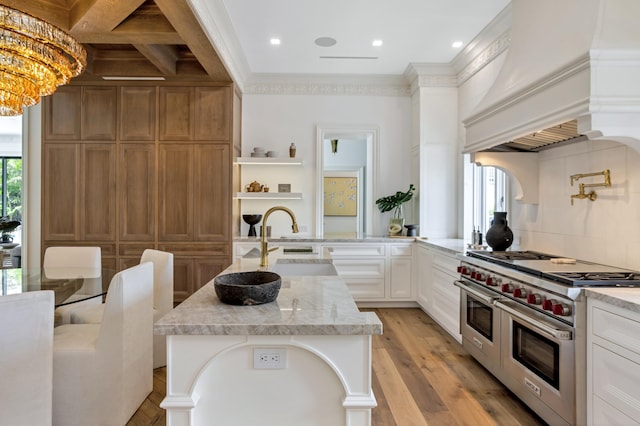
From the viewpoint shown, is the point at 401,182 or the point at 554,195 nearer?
the point at 554,195

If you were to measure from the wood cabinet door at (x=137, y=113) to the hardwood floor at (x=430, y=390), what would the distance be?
2.83m

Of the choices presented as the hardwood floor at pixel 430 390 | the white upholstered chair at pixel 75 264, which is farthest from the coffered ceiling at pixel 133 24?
the hardwood floor at pixel 430 390

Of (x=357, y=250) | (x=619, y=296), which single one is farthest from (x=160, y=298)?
(x=619, y=296)

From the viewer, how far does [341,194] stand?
741 cm

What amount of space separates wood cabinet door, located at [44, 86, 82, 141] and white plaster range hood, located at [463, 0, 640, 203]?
14.9 ft

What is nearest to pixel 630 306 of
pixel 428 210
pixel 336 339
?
pixel 336 339

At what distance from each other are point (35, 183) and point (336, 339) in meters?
4.83

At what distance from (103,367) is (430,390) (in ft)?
6.73

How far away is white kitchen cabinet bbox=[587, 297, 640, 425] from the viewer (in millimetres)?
1555

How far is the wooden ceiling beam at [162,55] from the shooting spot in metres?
3.50

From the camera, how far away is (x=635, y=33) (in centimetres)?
178

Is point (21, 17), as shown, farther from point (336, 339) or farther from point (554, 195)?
point (554, 195)

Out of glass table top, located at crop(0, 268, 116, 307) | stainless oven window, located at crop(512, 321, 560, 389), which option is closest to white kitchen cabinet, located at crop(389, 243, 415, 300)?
stainless oven window, located at crop(512, 321, 560, 389)

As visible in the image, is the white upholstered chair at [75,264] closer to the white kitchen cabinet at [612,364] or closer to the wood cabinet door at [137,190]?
the wood cabinet door at [137,190]
